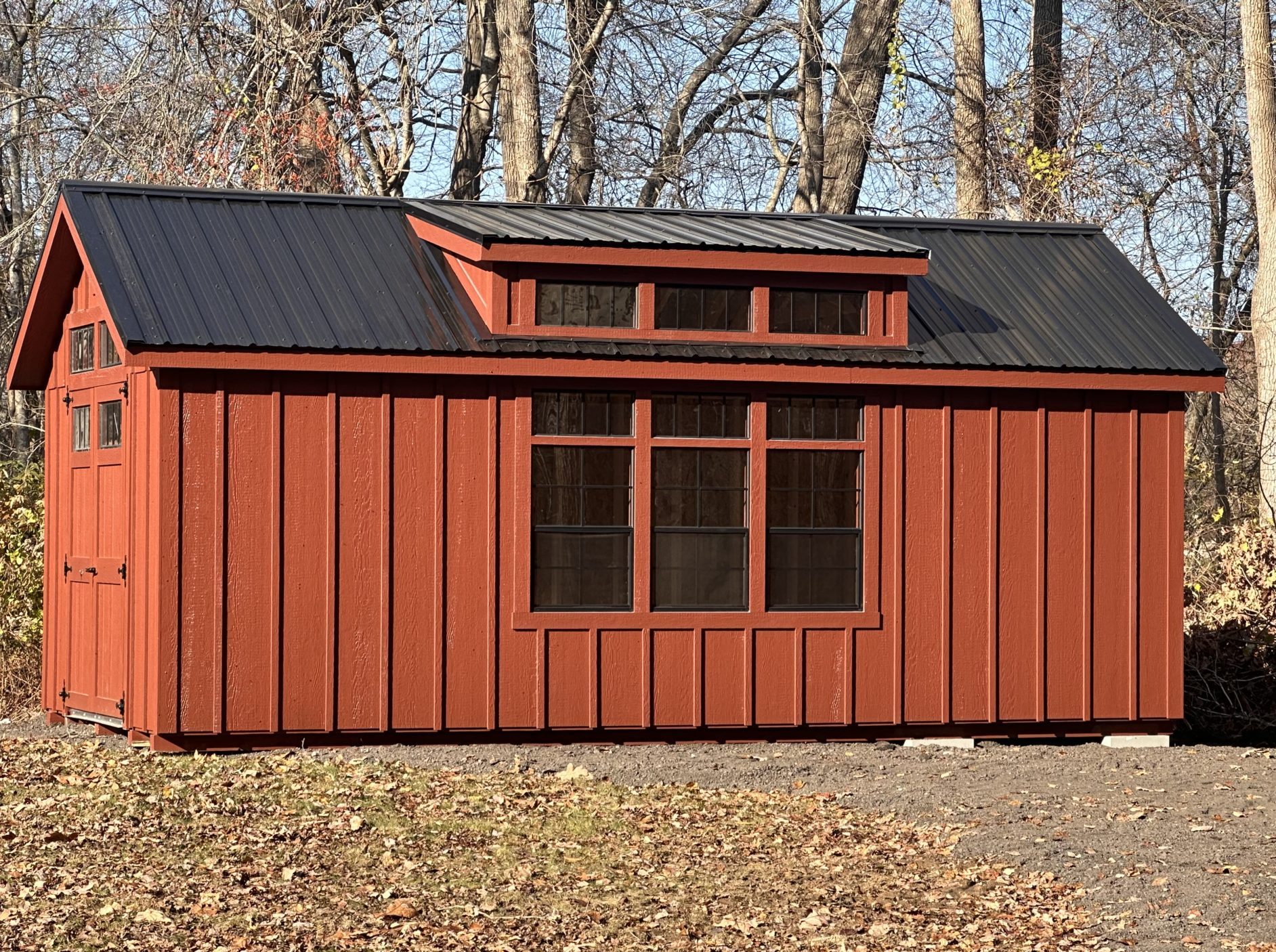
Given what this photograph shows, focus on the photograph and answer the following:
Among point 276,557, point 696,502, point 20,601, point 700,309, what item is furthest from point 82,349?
point 696,502

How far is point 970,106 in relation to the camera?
21.8 m

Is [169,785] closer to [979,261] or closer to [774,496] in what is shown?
[774,496]

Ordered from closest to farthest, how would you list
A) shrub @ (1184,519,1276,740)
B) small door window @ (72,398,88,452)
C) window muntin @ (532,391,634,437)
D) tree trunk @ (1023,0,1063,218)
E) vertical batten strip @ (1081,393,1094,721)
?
1. window muntin @ (532,391,634,437)
2. vertical batten strip @ (1081,393,1094,721)
3. small door window @ (72,398,88,452)
4. shrub @ (1184,519,1276,740)
5. tree trunk @ (1023,0,1063,218)

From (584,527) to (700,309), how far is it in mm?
1668

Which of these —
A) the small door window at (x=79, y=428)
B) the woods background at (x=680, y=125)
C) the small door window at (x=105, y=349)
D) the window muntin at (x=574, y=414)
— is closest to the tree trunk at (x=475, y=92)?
the woods background at (x=680, y=125)

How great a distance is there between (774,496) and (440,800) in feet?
10.6

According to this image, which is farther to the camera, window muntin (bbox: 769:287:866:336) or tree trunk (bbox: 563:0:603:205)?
tree trunk (bbox: 563:0:603:205)

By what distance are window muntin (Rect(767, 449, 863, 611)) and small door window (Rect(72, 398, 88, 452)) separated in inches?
194

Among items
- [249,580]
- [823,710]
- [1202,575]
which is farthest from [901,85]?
[249,580]

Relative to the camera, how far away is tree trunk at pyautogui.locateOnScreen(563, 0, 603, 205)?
2080 cm

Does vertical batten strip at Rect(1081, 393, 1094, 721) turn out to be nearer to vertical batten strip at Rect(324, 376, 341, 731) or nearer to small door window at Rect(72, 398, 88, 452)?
vertical batten strip at Rect(324, 376, 341, 731)

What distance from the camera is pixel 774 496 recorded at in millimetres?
12086

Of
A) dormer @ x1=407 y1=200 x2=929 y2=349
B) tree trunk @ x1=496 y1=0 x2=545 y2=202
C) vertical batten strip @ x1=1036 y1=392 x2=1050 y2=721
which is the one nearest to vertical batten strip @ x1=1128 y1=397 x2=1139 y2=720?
vertical batten strip @ x1=1036 y1=392 x2=1050 y2=721

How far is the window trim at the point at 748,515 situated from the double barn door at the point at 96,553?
8.46ft
